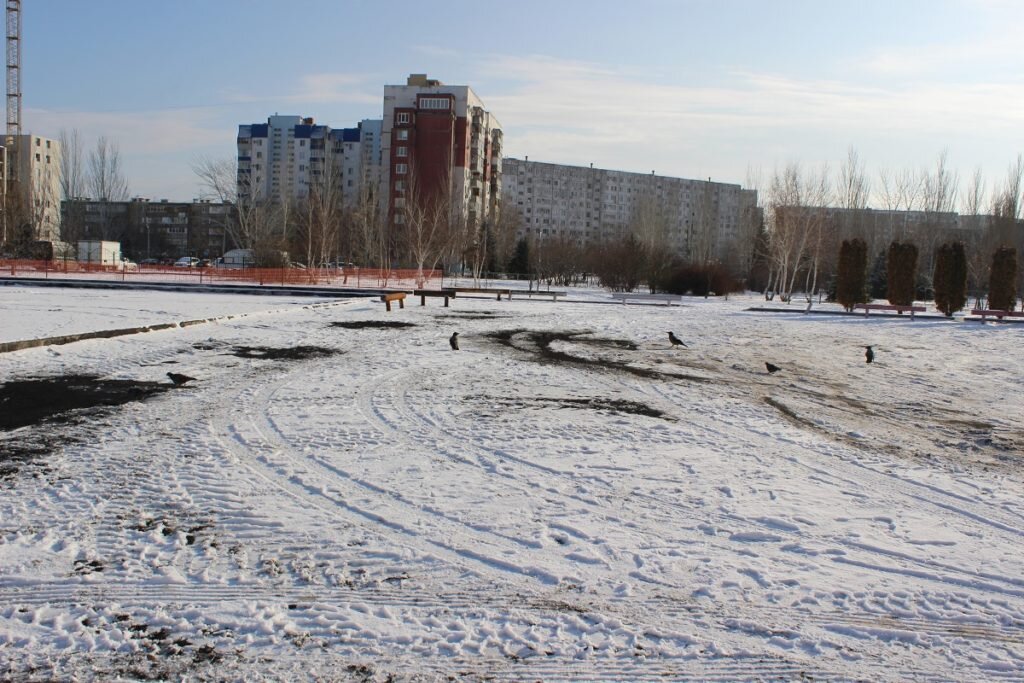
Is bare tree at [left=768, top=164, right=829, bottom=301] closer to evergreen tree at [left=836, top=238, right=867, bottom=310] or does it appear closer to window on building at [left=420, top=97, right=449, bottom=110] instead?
evergreen tree at [left=836, top=238, right=867, bottom=310]

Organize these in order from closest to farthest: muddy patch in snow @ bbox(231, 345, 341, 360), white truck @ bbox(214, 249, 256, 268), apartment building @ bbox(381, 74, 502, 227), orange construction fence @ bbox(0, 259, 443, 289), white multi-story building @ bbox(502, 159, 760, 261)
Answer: muddy patch in snow @ bbox(231, 345, 341, 360), orange construction fence @ bbox(0, 259, 443, 289), white truck @ bbox(214, 249, 256, 268), apartment building @ bbox(381, 74, 502, 227), white multi-story building @ bbox(502, 159, 760, 261)

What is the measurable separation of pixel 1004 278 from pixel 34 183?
10106cm

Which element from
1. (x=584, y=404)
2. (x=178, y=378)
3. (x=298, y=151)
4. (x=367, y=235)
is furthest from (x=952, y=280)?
(x=298, y=151)

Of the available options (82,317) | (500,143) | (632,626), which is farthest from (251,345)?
(500,143)

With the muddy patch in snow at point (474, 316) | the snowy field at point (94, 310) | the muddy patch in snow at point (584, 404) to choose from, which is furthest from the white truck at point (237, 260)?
the muddy patch in snow at point (584, 404)

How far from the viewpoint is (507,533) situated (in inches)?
202

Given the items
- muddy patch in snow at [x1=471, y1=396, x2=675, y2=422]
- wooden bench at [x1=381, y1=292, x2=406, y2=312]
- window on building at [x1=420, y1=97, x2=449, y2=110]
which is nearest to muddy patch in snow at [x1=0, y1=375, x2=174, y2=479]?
muddy patch in snow at [x1=471, y1=396, x2=675, y2=422]

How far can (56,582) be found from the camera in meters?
4.12

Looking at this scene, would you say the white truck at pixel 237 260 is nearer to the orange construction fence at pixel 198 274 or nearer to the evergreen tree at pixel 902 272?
the orange construction fence at pixel 198 274

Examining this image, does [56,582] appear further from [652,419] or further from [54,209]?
[54,209]

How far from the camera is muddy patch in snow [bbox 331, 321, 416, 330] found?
19219mm

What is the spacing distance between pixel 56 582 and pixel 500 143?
93.1 m

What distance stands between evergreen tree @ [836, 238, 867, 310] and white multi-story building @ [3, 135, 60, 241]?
178 ft

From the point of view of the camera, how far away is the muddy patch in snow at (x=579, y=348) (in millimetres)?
13172
